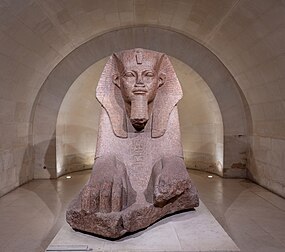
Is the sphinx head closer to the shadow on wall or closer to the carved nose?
the carved nose

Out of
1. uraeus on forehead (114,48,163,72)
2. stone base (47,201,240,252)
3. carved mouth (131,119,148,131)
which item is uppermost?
uraeus on forehead (114,48,163,72)

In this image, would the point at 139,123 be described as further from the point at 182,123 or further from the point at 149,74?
the point at 182,123

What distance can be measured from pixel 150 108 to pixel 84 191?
130 centimetres

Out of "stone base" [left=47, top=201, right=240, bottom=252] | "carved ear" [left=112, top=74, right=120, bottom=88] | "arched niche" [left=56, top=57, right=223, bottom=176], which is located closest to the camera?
"stone base" [left=47, top=201, right=240, bottom=252]

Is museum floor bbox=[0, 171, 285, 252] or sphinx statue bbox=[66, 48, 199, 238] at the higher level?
sphinx statue bbox=[66, 48, 199, 238]

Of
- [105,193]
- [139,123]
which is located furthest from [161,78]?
[105,193]

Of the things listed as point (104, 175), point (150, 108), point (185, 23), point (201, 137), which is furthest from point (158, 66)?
point (201, 137)

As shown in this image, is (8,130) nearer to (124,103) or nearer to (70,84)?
(70,84)

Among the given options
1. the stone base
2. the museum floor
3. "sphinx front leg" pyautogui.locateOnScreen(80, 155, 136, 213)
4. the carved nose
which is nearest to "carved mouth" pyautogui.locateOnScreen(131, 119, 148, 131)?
the carved nose

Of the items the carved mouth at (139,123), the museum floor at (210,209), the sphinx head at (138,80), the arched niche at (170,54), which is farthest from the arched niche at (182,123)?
the carved mouth at (139,123)

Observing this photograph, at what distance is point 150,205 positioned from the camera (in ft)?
9.02

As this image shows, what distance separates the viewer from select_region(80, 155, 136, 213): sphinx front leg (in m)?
2.58

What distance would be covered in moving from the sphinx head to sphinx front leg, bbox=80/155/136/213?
68 cm

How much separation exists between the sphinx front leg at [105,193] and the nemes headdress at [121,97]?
69 centimetres
